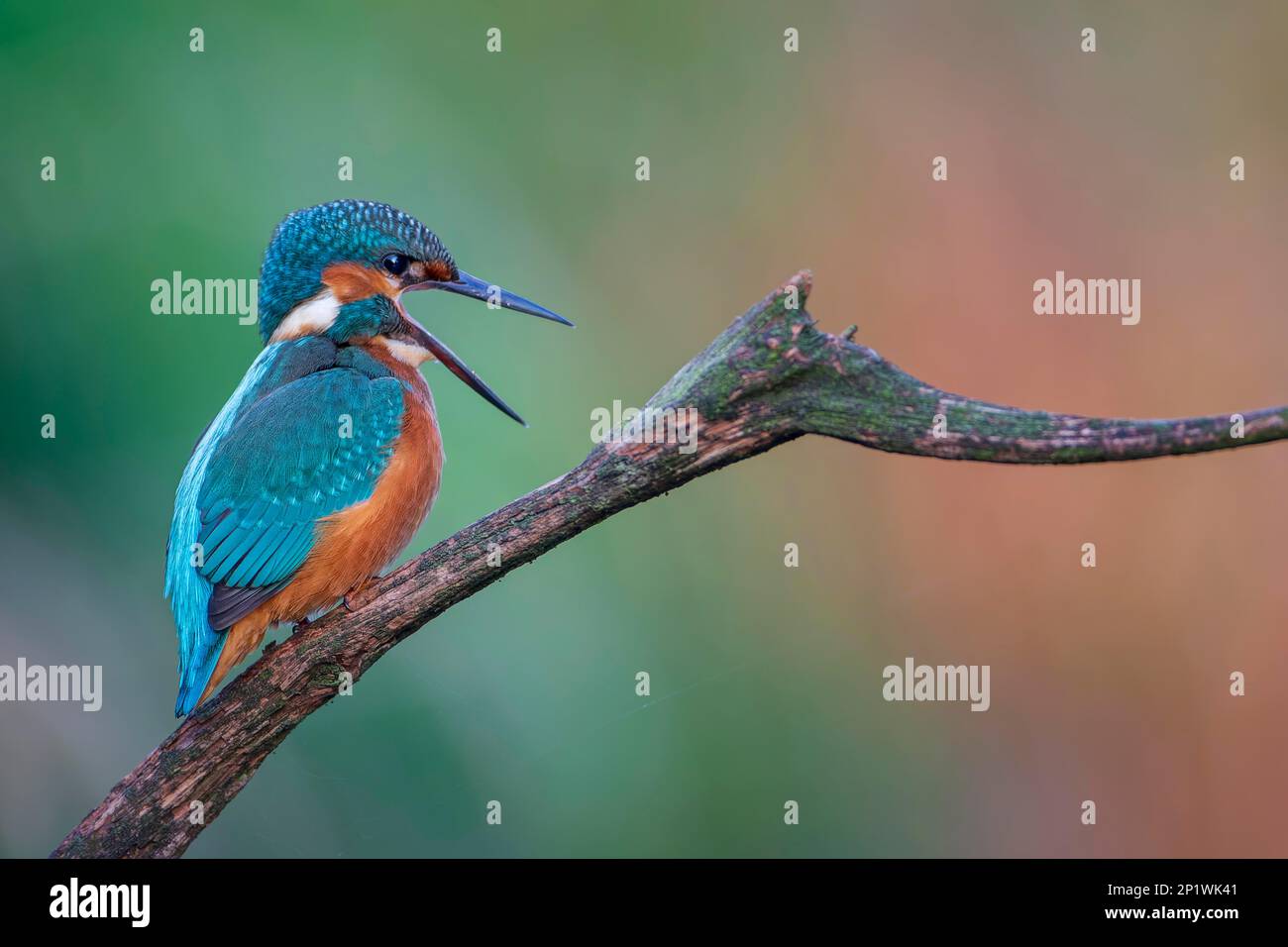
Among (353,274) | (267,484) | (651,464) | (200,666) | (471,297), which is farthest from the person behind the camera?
(471,297)

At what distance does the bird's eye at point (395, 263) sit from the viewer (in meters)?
2.63

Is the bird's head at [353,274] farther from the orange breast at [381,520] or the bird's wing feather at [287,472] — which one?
the bird's wing feather at [287,472]

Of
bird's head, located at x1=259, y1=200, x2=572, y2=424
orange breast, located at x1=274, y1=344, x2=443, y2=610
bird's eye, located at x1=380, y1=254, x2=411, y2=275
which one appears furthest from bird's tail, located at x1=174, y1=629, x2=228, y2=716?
bird's eye, located at x1=380, y1=254, x2=411, y2=275

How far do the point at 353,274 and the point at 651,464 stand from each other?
1.08 meters

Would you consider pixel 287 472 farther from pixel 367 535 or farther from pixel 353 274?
pixel 353 274

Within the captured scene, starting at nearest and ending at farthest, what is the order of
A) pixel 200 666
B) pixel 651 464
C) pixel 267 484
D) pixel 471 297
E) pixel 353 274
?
1. pixel 651 464
2. pixel 200 666
3. pixel 267 484
4. pixel 353 274
5. pixel 471 297

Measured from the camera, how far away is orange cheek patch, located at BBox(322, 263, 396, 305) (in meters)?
2.62

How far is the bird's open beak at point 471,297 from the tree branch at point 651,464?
2.29 feet

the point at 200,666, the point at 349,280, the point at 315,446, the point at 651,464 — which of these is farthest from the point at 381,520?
the point at 651,464

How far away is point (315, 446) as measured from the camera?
92.5 inches

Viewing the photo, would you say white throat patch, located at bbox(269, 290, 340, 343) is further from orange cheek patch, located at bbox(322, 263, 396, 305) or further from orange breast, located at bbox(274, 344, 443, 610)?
orange breast, located at bbox(274, 344, 443, 610)

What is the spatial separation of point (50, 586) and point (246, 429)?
1.76m

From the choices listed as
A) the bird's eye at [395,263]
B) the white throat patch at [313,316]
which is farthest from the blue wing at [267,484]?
the bird's eye at [395,263]

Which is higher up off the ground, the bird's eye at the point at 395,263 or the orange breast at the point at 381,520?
the bird's eye at the point at 395,263
